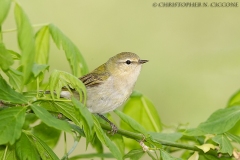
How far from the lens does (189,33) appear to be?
7699mm

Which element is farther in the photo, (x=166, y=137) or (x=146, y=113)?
(x=146, y=113)

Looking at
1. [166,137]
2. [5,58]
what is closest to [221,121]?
[166,137]

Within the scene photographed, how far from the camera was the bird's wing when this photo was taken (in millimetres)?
3512

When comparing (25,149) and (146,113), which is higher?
(25,149)

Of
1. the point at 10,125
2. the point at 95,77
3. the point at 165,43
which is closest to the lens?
the point at 10,125

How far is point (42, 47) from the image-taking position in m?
2.82

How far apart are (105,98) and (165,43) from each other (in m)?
4.18

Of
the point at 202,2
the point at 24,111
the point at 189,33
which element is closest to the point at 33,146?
the point at 24,111

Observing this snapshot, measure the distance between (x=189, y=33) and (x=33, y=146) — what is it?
5888 millimetres

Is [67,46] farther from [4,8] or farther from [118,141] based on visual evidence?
[4,8]

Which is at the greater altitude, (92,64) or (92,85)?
(92,85)

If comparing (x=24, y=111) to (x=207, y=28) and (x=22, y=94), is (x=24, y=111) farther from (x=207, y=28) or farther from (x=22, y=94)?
(x=207, y=28)

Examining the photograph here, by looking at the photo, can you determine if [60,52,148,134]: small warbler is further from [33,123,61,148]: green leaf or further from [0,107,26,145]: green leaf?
[0,107,26,145]: green leaf

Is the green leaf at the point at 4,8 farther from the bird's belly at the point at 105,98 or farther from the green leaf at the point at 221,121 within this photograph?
the bird's belly at the point at 105,98
